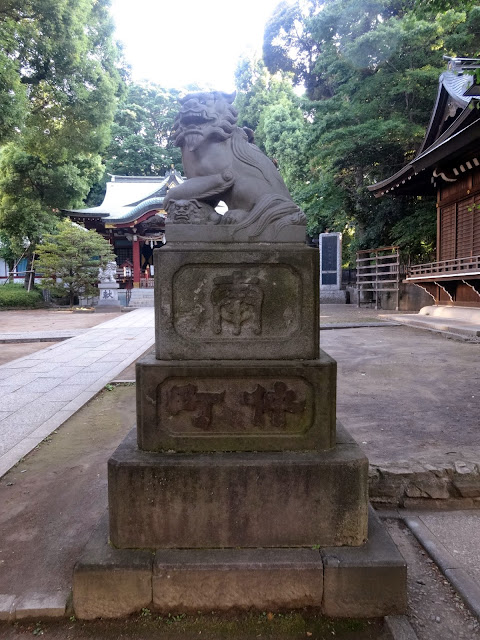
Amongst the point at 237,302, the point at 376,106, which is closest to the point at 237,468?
the point at 237,302

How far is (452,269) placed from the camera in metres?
12.7

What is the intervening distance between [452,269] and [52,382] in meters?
11.5

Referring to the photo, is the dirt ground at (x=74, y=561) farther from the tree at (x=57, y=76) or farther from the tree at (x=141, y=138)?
the tree at (x=141, y=138)

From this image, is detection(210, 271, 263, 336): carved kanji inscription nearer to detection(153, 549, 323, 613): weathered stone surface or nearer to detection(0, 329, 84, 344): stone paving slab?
detection(153, 549, 323, 613): weathered stone surface

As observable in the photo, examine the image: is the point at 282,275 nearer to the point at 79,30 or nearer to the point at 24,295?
the point at 79,30

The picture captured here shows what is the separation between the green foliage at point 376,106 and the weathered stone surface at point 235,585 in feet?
53.0

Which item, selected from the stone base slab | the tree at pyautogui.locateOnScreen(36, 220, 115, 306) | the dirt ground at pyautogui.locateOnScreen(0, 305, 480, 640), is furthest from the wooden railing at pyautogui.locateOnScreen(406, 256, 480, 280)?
the tree at pyautogui.locateOnScreen(36, 220, 115, 306)

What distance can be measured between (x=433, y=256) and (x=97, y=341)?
1377cm

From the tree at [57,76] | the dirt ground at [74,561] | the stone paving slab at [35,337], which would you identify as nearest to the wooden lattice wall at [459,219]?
the stone paving slab at [35,337]

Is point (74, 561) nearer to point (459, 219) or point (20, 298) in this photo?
point (459, 219)

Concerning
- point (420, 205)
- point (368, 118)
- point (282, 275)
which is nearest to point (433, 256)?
point (420, 205)

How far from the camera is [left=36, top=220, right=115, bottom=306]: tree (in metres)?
20.6

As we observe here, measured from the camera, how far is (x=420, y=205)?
1683 centimetres

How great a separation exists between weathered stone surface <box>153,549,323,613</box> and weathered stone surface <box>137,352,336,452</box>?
488 mm
